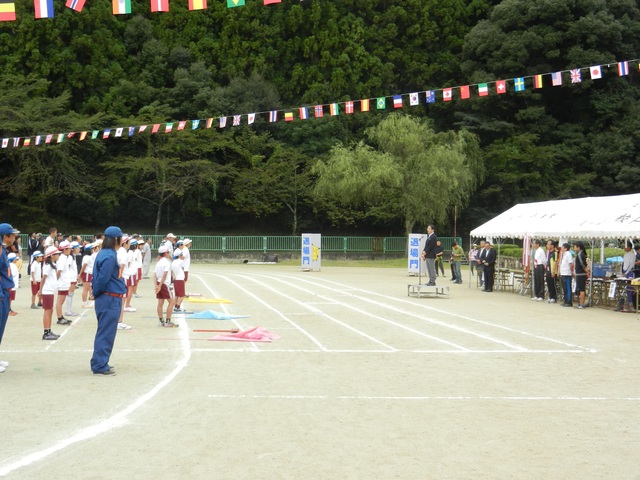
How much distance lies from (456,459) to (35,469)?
11.0 ft

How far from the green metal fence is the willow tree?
3411 mm

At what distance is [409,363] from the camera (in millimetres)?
11820

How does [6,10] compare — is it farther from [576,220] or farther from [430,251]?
[576,220]

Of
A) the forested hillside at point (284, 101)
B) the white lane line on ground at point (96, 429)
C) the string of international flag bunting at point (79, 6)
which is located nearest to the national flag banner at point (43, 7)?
the string of international flag bunting at point (79, 6)

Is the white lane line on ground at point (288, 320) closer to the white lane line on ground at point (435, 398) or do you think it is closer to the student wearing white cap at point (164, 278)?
the student wearing white cap at point (164, 278)

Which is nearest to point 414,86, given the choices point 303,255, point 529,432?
point 303,255

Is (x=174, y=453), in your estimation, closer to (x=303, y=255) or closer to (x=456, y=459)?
(x=456, y=459)

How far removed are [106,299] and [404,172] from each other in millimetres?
40841

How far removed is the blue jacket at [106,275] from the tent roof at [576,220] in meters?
14.9

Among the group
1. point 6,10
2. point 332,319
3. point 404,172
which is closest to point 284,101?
point 404,172

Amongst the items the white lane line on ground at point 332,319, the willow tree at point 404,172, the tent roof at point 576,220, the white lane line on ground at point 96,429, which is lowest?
the white lane line on ground at point 332,319

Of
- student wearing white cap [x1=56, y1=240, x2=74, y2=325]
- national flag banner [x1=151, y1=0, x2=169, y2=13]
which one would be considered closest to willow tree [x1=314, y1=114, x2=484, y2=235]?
national flag banner [x1=151, y1=0, x2=169, y2=13]

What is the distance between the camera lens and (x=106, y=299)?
34.8 feet

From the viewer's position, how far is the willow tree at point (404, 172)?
49.1 m
